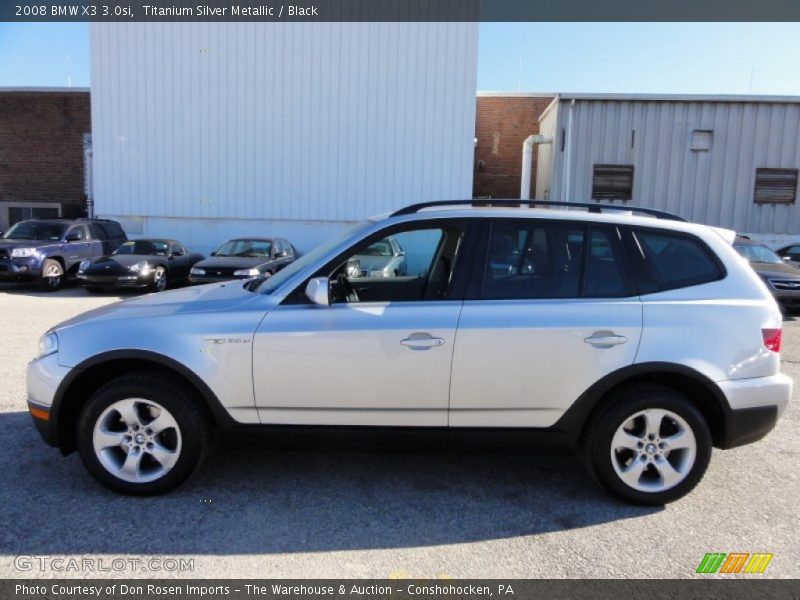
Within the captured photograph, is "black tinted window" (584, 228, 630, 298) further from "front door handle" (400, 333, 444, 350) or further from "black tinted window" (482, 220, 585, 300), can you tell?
"front door handle" (400, 333, 444, 350)

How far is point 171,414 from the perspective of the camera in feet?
11.2

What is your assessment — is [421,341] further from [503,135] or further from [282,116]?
[503,135]

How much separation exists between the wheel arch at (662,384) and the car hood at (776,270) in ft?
28.2

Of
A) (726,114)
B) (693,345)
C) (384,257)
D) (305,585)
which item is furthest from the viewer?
(726,114)

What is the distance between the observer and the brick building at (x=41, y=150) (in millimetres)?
23125

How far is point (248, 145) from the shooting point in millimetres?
19203

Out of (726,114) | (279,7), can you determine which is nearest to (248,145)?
(279,7)

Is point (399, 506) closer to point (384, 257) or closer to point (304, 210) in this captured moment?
point (384, 257)

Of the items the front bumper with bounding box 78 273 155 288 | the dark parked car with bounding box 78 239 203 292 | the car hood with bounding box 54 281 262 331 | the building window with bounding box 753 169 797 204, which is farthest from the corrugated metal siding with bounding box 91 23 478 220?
the car hood with bounding box 54 281 262 331

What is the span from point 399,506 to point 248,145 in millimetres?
17587

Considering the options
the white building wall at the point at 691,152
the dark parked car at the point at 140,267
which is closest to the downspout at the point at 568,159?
the white building wall at the point at 691,152

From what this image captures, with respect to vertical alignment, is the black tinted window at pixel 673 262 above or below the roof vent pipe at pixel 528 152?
below

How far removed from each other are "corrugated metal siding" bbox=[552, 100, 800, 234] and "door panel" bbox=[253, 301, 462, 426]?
51.1 feet
